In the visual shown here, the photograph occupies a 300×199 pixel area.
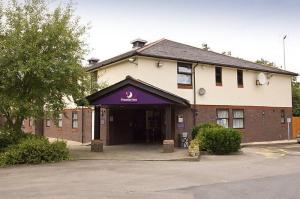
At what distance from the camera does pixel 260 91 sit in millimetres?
30234

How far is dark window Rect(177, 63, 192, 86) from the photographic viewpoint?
82.7ft

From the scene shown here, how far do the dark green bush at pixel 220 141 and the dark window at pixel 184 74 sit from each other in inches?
195

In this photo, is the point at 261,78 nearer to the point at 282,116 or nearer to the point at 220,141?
the point at 282,116

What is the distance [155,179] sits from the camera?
12797mm

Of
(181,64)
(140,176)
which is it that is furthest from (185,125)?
(140,176)

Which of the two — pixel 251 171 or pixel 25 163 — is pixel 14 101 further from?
pixel 251 171

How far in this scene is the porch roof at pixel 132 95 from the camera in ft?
70.2

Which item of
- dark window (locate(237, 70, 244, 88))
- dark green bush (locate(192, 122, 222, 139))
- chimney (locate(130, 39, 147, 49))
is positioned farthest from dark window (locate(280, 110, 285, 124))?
chimney (locate(130, 39, 147, 49))

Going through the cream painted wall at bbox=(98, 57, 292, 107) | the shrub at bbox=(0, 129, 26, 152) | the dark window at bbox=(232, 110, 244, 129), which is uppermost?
the cream painted wall at bbox=(98, 57, 292, 107)

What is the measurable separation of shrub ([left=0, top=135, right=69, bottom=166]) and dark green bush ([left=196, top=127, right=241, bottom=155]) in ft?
22.9

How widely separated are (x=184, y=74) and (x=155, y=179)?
44.1 feet

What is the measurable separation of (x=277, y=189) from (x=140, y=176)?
4.35 meters

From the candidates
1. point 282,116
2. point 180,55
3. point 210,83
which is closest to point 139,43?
point 180,55

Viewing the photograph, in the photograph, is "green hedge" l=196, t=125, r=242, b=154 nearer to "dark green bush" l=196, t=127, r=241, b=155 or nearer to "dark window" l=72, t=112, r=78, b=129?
"dark green bush" l=196, t=127, r=241, b=155
